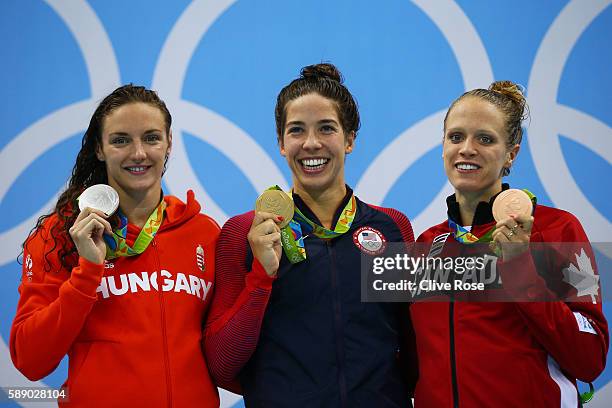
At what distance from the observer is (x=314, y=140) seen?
234cm

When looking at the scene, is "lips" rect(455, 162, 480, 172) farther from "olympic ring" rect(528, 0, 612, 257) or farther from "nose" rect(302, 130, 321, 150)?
"olympic ring" rect(528, 0, 612, 257)

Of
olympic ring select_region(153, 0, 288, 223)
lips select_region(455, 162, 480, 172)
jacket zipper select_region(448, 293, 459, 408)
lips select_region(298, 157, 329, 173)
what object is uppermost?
olympic ring select_region(153, 0, 288, 223)

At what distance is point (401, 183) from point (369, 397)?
5.84 feet

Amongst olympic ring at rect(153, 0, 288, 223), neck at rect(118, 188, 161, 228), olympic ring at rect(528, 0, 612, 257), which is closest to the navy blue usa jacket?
neck at rect(118, 188, 161, 228)

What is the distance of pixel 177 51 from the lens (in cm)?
381

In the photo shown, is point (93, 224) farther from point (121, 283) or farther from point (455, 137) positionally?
point (455, 137)

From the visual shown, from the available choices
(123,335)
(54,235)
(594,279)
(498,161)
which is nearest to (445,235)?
(498,161)

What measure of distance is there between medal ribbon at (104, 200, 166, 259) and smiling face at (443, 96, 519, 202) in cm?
105

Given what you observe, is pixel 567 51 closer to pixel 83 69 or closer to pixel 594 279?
pixel 594 279

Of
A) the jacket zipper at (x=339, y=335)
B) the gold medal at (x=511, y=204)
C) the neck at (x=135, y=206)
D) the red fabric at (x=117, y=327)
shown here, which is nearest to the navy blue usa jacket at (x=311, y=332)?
the jacket zipper at (x=339, y=335)

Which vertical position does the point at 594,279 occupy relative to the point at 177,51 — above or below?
below

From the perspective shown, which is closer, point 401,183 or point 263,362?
point 263,362

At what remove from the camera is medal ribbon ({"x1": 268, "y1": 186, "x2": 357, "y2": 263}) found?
228cm

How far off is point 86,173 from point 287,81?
5.21 ft
